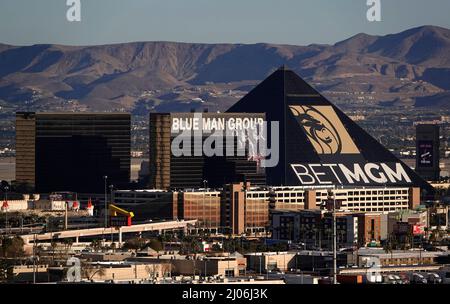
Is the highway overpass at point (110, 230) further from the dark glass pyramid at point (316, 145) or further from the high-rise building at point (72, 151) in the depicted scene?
the high-rise building at point (72, 151)

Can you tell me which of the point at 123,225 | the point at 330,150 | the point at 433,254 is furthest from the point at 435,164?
the point at 433,254

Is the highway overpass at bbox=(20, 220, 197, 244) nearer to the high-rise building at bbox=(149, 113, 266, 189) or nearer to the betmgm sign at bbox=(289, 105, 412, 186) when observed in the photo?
the high-rise building at bbox=(149, 113, 266, 189)

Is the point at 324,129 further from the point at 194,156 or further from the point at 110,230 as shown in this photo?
the point at 110,230

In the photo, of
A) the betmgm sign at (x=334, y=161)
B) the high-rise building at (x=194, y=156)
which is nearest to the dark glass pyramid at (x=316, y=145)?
the betmgm sign at (x=334, y=161)

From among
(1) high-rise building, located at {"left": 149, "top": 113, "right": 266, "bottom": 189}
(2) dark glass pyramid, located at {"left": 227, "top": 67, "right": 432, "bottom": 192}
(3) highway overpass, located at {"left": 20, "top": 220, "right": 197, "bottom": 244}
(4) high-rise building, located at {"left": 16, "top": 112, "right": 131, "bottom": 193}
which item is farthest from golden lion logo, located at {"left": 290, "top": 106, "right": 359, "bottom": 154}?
(3) highway overpass, located at {"left": 20, "top": 220, "right": 197, "bottom": 244}

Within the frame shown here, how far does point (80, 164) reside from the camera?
5635 inches

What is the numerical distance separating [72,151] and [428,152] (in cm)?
3960

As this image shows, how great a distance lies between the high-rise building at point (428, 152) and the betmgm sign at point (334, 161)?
16.6 meters

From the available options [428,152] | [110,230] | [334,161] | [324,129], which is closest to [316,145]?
[334,161]

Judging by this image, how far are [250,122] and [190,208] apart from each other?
30.0m

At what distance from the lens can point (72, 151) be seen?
144125 mm

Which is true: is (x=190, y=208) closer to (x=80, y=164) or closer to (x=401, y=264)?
(x=80, y=164)

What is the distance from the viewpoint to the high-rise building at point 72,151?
14238cm

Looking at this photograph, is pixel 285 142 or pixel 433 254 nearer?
pixel 433 254
